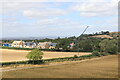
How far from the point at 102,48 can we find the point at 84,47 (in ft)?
37.9

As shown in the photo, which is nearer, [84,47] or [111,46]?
[111,46]

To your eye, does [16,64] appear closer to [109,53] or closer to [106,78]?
[106,78]

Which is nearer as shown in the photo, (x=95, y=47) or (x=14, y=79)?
(x=14, y=79)

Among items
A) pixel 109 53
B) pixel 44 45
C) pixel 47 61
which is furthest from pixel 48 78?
pixel 44 45

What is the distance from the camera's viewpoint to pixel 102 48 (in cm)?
8075

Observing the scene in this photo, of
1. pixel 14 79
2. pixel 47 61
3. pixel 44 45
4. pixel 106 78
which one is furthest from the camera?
pixel 44 45

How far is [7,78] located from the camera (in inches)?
965

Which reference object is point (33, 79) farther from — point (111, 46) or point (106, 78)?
point (111, 46)

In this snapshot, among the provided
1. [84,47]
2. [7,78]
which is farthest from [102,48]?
[7,78]

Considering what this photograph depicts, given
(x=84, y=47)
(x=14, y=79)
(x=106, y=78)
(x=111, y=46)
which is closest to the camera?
(x=14, y=79)

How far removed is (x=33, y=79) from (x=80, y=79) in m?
6.67

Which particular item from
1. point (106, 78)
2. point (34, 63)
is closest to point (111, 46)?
point (34, 63)

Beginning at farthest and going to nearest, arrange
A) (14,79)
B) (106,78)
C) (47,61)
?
1. (47,61)
2. (106,78)
3. (14,79)

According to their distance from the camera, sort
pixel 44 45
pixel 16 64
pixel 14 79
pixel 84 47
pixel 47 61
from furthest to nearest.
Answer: pixel 44 45 → pixel 84 47 → pixel 47 61 → pixel 16 64 → pixel 14 79
